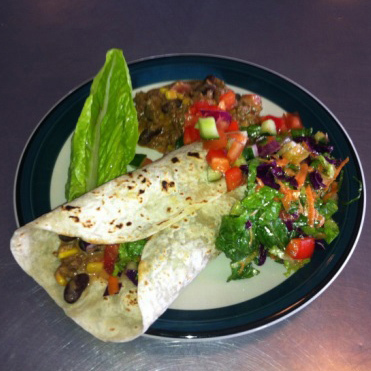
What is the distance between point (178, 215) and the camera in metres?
2.74

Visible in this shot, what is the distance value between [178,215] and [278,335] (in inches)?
37.0

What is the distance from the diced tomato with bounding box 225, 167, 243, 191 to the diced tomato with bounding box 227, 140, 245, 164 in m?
0.08

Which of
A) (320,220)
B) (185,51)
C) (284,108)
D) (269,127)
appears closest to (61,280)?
(320,220)

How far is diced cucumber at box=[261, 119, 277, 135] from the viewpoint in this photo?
10.8 feet

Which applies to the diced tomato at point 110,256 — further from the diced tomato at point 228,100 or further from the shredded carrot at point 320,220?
the diced tomato at point 228,100

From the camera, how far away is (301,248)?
284cm

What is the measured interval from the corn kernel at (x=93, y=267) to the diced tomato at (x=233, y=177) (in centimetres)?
95

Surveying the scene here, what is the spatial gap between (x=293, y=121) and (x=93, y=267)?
179 cm

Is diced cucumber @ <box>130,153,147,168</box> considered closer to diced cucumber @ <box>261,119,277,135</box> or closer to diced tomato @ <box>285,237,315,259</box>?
diced cucumber @ <box>261,119,277,135</box>

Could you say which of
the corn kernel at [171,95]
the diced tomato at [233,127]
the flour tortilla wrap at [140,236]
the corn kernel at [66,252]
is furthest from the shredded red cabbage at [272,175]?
the corn kernel at [66,252]

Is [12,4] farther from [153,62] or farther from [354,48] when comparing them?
[354,48]

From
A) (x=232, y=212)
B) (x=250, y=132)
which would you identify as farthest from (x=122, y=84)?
(x=232, y=212)

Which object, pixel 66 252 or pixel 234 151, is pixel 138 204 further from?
pixel 234 151

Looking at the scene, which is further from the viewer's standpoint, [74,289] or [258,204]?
[258,204]
